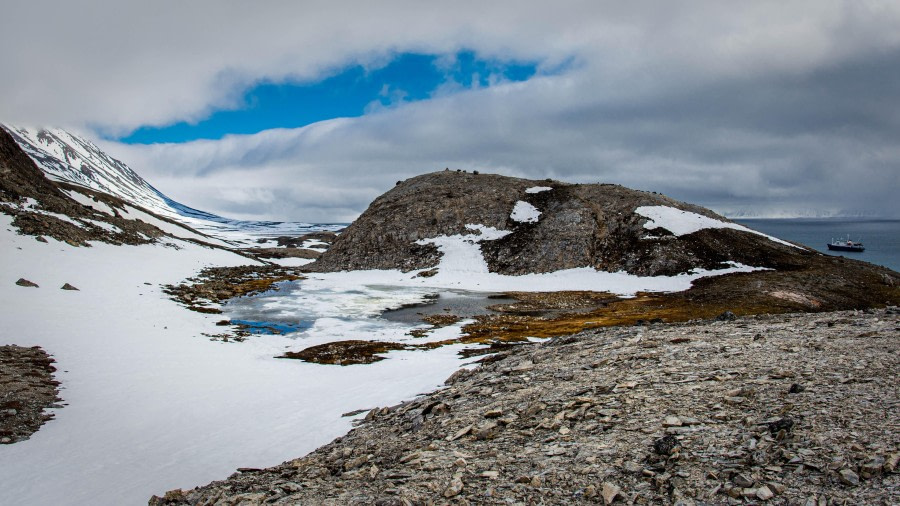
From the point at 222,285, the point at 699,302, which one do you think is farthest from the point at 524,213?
the point at 222,285

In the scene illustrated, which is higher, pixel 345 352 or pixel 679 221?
pixel 679 221

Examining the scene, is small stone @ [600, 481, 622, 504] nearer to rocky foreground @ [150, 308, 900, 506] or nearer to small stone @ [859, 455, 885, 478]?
rocky foreground @ [150, 308, 900, 506]

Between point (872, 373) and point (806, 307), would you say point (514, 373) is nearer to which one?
point (872, 373)

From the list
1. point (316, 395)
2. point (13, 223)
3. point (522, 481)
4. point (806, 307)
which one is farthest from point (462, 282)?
point (522, 481)

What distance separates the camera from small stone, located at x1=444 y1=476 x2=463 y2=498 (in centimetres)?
939

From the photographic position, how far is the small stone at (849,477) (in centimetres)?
759

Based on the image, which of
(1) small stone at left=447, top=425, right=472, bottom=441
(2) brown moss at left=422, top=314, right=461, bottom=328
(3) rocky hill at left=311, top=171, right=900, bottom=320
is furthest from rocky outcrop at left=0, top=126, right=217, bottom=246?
(1) small stone at left=447, top=425, right=472, bottom=441

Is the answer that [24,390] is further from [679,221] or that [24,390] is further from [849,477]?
[679,221]

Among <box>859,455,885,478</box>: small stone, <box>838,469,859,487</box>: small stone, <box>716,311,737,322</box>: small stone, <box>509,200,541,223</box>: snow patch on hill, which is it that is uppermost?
<box>509,200,541,223</box>: snow patch on hill

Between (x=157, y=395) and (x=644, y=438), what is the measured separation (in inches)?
937

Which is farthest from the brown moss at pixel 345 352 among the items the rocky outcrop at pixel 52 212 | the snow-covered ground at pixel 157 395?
the rocky outcrop at pixel 52 212

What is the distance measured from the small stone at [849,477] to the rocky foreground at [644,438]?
0.02 meters

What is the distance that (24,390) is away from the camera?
22031mm

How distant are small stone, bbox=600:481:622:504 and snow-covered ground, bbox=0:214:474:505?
37.7 feet
